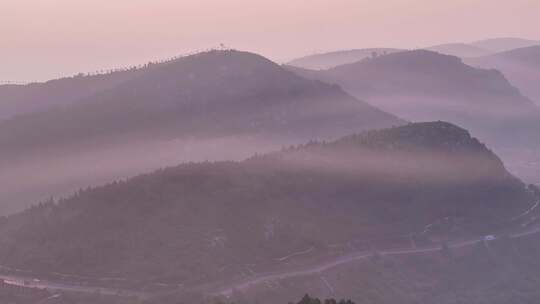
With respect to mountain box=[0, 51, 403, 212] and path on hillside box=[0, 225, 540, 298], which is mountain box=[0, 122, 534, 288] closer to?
path on hillside box=[0, 225, 540, 298]

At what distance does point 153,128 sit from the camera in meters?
181

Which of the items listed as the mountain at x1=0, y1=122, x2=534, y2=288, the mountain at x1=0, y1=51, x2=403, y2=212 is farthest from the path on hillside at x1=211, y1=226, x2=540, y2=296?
the mountain at x1=0, y1=51, x2=403, y2=212

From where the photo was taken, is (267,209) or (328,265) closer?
(328,265)

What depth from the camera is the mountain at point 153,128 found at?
166m

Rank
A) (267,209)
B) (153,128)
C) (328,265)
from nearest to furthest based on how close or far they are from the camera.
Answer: (328,265) → (267,209) → (153,128)

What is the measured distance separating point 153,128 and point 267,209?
2731 inches

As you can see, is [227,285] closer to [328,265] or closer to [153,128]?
[328,265]

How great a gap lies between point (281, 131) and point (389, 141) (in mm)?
45822

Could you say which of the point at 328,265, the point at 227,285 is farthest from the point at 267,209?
the point at 227,285

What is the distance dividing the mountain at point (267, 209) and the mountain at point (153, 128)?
36.6m

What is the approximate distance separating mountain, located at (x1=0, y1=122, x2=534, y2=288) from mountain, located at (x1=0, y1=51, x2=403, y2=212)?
3663 centimetres

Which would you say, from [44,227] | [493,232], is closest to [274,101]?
[493,232]

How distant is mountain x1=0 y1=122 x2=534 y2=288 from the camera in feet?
335

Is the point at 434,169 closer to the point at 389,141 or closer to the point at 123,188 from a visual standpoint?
the point at 389,141
